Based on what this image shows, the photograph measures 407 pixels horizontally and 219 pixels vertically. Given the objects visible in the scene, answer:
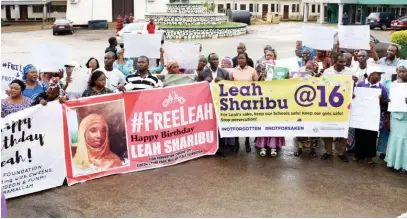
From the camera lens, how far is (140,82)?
8.35 meters

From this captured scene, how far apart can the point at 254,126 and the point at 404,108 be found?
2.33m

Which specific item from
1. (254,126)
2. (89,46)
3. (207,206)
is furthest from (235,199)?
(89,46)

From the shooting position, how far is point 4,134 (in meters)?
6.98

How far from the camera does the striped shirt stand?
8.30 meters

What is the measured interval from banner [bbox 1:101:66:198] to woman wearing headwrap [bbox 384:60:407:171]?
195 inches

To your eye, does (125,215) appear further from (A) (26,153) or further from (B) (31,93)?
(B) (31,93)

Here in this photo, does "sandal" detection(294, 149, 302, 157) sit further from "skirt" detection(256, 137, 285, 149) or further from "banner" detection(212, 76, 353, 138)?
"banner" detection(212, 76, 353, 138)

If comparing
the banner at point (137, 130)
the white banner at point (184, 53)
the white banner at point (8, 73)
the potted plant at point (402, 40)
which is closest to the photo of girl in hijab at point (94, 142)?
the banner at point (137, 130)

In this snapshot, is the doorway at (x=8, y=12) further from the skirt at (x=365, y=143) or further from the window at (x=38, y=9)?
the skirt at (x=365, y=143)

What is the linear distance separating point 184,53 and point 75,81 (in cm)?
206

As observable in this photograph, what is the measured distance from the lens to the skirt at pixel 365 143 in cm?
865

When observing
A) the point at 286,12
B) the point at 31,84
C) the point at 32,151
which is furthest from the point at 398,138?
the point at 286,12

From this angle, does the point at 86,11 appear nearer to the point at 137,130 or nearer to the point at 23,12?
the point at 23,12

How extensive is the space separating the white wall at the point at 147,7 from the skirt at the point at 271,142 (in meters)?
42.0
